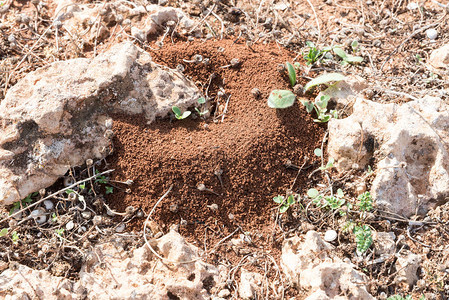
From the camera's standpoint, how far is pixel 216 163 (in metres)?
3.26

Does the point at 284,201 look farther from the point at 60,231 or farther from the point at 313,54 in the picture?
the point at 60,231

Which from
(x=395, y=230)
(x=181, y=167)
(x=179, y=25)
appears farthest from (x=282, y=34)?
(x=395, y=230)

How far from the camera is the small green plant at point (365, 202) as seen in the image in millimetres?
3182

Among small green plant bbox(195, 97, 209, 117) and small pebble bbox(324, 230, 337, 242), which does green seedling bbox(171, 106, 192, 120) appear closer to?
small green plant bbox(195, 97, 209, 117)

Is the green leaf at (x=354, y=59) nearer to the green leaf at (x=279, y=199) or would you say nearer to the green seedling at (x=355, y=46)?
Answer: the green seedling at (x=355, y=46)

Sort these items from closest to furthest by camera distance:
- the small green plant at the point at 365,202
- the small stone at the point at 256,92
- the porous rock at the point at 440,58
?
the small green plant at the point at 365,202 → the small stone at the point at 256,92 → the porous rock at the point at 440,58

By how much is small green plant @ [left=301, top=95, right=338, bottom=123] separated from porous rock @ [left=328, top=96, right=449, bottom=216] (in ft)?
0.32

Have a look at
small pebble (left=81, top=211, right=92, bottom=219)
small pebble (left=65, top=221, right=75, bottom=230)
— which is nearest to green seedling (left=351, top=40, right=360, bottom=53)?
small pebble (left=81, top=211, right=92, bottom=219)

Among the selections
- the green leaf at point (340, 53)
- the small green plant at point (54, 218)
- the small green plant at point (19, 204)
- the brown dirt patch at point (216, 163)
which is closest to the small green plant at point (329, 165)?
the brown dirt patch at point (216, 163)

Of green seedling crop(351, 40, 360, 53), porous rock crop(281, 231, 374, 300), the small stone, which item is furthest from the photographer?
green seedling crop(351, 40, 360, 53)

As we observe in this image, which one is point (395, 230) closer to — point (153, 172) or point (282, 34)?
point (153, 172)

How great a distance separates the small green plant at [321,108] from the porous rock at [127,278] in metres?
1.37

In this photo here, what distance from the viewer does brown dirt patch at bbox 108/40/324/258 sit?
3.24 meters

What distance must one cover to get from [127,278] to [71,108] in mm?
1248
